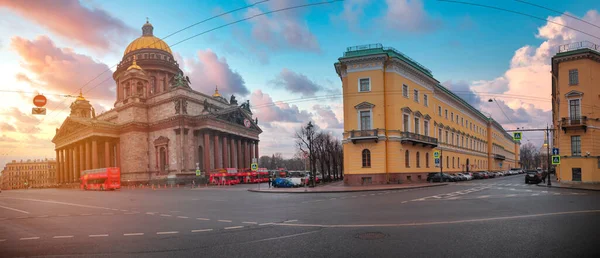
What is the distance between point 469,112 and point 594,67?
35322 mm

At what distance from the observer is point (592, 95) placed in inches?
1383

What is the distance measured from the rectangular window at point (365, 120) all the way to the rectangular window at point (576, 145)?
19.8m

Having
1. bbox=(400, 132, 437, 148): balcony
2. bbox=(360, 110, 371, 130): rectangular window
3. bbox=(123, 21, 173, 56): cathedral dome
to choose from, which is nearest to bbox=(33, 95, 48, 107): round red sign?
bbox=(360, 110, 371, 130): rectangular window

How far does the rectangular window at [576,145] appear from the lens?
117 feet

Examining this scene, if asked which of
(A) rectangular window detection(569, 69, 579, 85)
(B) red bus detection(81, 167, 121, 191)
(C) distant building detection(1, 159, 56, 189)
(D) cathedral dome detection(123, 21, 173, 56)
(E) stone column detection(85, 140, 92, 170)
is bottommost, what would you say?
(C) distant building detection(1, 159, 56, 189)

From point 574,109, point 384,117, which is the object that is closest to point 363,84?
point 384,117

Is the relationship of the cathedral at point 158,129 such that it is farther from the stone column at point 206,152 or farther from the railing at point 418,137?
the railing at point 418,137

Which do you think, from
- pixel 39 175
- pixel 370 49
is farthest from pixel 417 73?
pixel 39 175

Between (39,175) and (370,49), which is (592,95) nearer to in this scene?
(370,49)

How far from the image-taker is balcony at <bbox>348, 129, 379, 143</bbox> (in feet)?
124

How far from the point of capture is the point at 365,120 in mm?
39406

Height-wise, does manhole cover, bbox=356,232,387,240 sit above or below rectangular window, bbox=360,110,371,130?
below

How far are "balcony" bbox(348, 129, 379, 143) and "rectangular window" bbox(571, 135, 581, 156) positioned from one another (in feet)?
62.2

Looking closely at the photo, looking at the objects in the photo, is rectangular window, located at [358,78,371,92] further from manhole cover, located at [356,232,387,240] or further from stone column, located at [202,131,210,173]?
stone column, located at [202,131,210,173]
